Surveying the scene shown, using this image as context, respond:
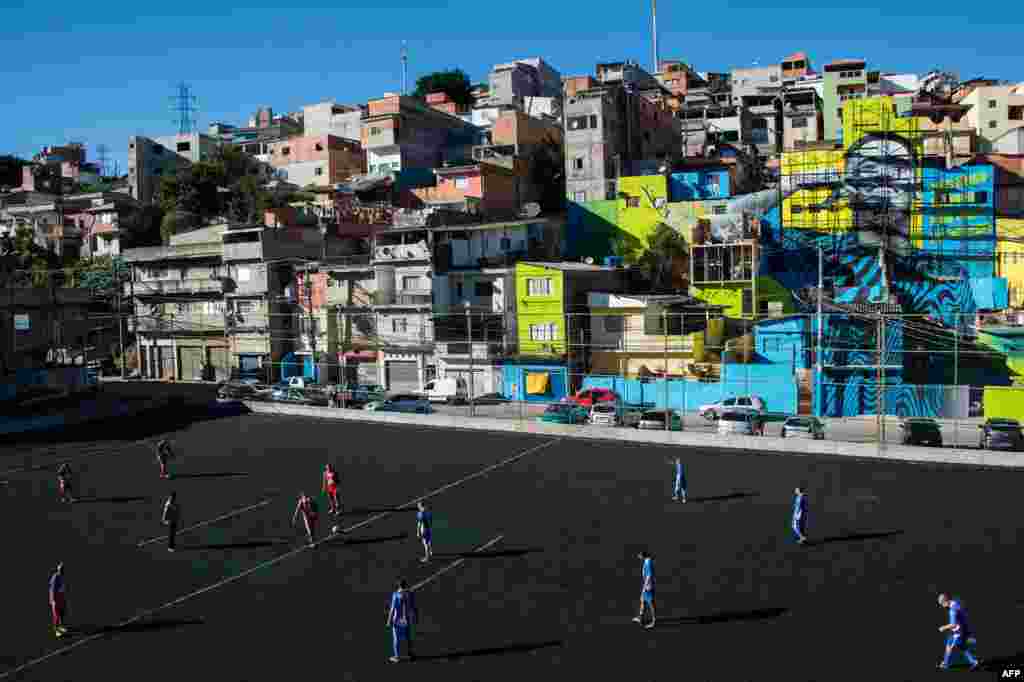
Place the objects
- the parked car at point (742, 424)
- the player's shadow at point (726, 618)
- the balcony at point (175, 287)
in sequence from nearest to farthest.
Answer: the player's shadow at point (726, 618)
the parked car at point (742, 424)
the balcony at point (175, 287)

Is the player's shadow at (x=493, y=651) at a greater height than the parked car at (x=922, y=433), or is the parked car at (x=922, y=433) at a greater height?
the parked car at (x=922, y=433)

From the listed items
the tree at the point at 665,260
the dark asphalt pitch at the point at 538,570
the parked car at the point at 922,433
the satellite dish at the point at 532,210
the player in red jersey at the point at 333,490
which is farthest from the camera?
the satellite dish at the point at 532,210

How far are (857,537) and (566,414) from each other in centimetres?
1540

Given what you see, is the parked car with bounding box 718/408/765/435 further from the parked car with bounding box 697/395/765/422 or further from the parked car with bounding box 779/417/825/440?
the parked car with bounding box 697/395/765/422

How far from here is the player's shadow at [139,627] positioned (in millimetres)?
14133

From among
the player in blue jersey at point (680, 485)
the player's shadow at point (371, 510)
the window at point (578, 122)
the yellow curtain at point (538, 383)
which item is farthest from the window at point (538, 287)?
the player's shadow at point (371, 510)

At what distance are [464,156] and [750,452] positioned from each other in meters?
51.4

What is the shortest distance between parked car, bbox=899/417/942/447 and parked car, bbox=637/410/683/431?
7.00 m

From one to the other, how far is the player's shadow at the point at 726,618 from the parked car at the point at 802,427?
15.0 metres

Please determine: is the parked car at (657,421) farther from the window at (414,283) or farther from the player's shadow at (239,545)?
the window at (414,283)

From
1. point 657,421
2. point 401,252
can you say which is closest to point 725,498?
point 657,421

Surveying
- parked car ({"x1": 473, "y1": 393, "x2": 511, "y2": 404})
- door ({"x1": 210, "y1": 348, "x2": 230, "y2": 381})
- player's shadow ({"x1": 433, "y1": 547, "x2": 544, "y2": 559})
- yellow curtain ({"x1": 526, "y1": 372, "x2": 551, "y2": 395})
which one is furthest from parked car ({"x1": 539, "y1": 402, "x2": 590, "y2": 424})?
door ({"x1": 210, "y1": 348, "x2": 230, "y2": 381})

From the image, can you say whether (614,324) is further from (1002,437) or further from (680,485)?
(680,485)

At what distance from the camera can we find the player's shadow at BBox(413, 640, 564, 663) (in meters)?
12.9
